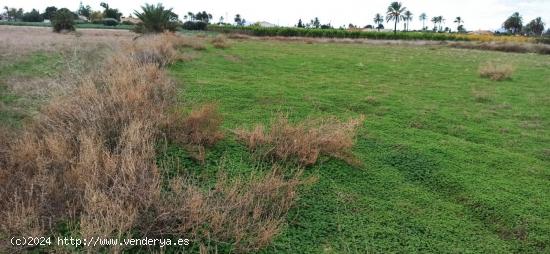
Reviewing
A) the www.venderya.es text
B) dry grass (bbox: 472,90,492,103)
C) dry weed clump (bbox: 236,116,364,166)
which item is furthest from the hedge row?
the www.venderya.es text

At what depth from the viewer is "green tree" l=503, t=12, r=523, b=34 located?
84.8 m

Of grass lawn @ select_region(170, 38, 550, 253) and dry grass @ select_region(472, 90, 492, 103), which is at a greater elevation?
dry grass @ select_region(472, 90, 492, 103)

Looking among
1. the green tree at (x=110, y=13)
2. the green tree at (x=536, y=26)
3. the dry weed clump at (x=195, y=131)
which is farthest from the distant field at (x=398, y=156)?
the green tree at (x=536, y=26)

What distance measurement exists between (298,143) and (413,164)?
5.65 feet

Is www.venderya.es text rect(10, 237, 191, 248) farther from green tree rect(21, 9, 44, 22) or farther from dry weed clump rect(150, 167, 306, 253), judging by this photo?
green tree rect(21, 9, 44, 22)

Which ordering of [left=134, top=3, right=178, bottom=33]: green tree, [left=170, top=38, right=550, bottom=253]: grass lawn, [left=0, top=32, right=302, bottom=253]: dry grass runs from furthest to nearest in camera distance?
[left=134, top=3, right=178, bottom=33]: green tree → [left=170, top=38, right=550, bottom=253]: grass lawn → [left=0, top=32, right=302, bottom=253]: dry grass

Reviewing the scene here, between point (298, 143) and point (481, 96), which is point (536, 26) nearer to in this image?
point (481, 96)

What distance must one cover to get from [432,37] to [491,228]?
49.6 metres

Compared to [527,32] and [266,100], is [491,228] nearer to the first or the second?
[266,100]

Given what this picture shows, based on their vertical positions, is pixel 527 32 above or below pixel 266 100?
above

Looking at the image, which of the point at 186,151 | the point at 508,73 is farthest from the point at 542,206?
the point at 508,73

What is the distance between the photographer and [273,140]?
5.52 metres

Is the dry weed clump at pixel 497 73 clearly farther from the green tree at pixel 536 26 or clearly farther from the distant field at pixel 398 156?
the green tree at pixel 536 26

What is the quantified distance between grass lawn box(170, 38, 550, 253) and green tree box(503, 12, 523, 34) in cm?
8590
